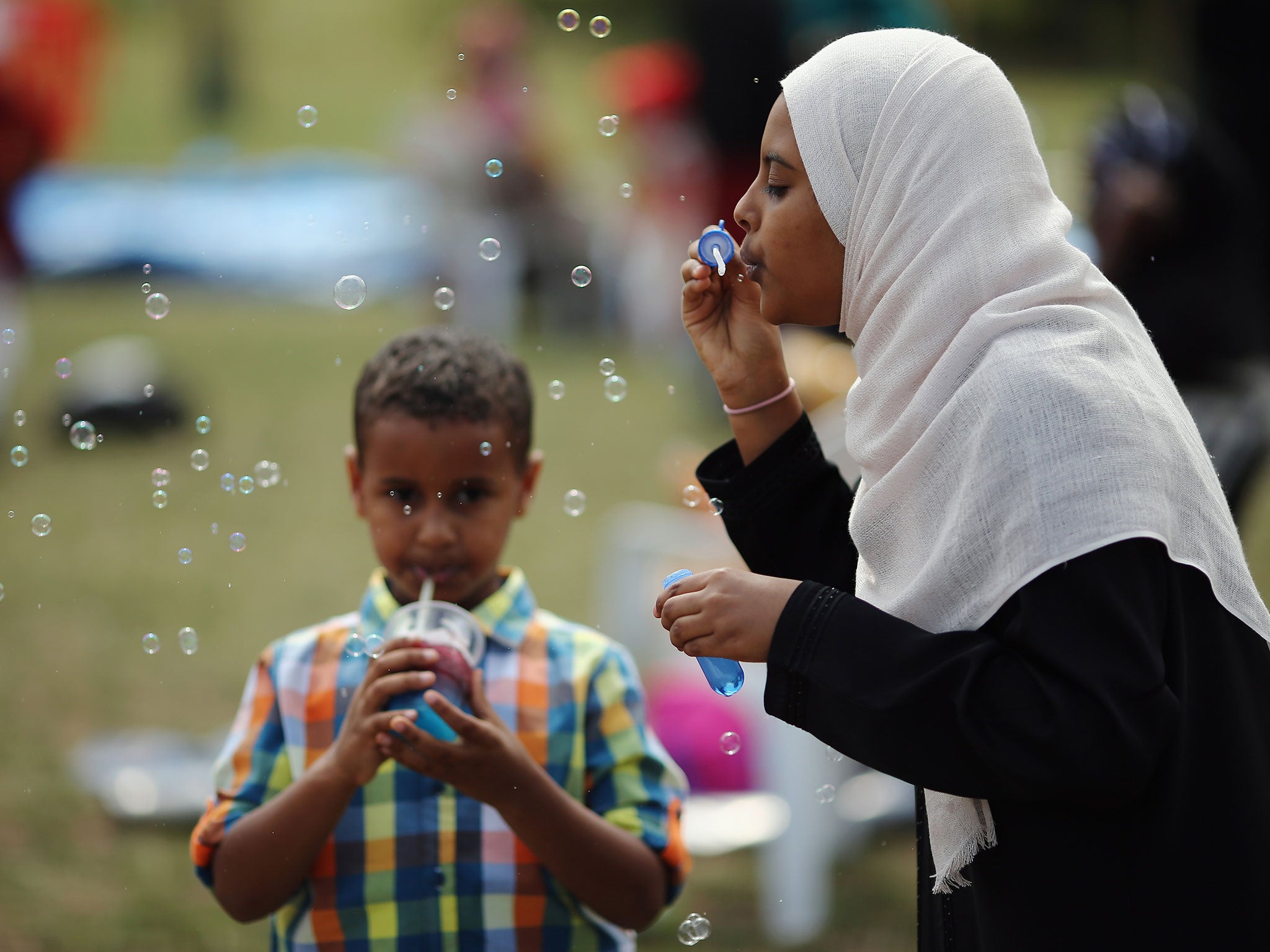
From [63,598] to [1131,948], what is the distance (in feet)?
14.7

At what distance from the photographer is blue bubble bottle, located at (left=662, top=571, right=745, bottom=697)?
145 cm

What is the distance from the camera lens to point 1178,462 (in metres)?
1.29

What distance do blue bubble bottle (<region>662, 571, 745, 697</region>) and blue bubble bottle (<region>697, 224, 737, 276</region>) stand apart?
0.41 m

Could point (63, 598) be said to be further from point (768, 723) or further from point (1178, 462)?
point (1178, 462)

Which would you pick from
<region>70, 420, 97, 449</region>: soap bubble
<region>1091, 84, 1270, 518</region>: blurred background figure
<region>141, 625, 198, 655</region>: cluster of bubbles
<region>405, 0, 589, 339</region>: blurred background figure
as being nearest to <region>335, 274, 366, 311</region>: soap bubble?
<region>70, 420, 97, 449</region>: soap bubble

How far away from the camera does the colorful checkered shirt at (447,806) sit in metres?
1.67

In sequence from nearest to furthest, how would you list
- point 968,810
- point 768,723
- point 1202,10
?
1. point 968,810
2. point 768,723
3. point 1202,10

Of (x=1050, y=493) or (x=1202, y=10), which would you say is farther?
(x=1202, y=10)

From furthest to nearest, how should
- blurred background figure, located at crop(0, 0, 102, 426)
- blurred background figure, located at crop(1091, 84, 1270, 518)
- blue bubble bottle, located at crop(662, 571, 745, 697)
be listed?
blurred background figure, located at crop(0, 0, 102, 426)
blurred background figure, located at crop(1091, 84, 1270, 518)
blue bubble bottle, located at crop(662, 571, 745, 697)

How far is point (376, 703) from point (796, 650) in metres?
0.49

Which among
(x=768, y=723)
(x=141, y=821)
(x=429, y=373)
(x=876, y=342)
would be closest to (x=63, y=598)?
(x=141, y=821)

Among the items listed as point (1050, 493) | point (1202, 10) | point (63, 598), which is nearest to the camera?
point (1050, 493)

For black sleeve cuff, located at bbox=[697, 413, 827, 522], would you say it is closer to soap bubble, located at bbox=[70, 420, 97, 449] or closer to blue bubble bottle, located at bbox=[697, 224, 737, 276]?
blue bubble bottle, located at bbox=[697, 224, 737, 276]

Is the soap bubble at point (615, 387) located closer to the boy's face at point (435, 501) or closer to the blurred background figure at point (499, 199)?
the boy's face at point (435, 501)
